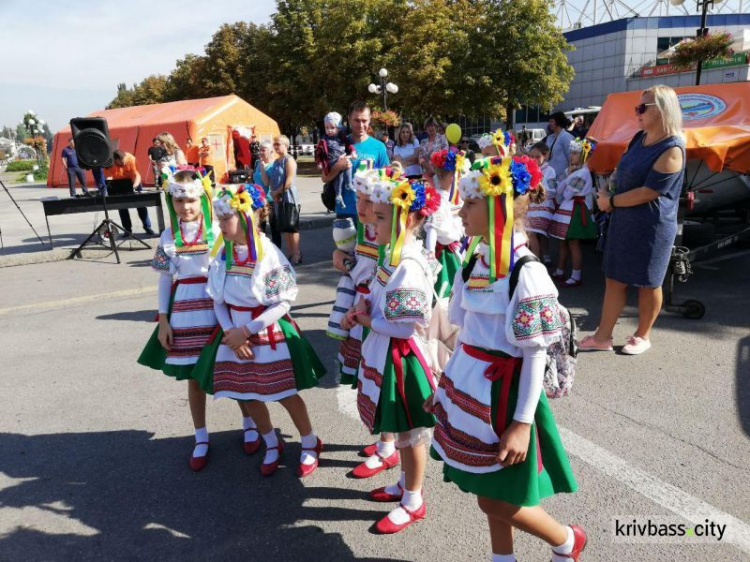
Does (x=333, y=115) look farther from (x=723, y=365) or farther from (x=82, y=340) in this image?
(x=723, y=365)

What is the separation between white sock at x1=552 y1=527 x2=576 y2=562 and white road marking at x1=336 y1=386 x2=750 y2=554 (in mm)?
850

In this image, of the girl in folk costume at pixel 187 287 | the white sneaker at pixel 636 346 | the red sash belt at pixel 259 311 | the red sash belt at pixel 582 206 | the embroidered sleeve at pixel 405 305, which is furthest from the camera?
the red sash belt at pixel 582 206

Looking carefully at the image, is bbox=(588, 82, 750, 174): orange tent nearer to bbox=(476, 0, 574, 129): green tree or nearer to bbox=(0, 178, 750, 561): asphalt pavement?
bbox=(0, 178, 750, 561): asphalt pavement

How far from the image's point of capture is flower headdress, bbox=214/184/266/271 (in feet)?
9.19

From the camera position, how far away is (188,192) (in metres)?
3.18

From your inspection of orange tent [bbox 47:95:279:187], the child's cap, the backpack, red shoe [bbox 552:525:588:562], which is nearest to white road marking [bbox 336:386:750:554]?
red shoe [bbox 552:525:588:562]

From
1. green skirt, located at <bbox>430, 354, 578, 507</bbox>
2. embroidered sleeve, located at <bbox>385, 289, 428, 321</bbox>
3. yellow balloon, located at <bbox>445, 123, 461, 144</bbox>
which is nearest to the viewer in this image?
green skirt, located at <bbox>430, 354, 578, 507</bbox>

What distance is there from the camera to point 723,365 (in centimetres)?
427

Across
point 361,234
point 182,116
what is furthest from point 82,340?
point 182,116

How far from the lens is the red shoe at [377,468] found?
10.1 ft

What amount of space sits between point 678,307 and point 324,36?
104 feet

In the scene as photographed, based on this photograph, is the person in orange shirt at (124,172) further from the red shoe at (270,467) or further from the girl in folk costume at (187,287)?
the red shoe at (270,467)

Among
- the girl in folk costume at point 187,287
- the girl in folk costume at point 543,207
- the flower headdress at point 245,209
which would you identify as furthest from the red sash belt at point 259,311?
the girl in folk costume at point 543,207

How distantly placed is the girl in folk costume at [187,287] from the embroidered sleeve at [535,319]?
195 centimetres
